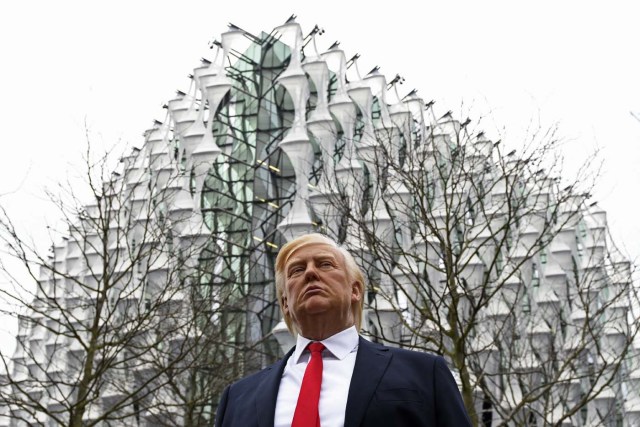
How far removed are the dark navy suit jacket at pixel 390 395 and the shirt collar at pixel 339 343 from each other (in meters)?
0.05

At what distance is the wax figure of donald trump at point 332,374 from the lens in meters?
3.14

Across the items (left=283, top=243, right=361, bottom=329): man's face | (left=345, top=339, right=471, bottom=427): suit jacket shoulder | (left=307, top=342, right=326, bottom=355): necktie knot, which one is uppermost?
(left=283, top=243, right=361, bottom=329): man's face

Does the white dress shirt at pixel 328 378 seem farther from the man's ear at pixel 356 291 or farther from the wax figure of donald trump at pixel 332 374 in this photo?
the man's ear at pixel 356 291

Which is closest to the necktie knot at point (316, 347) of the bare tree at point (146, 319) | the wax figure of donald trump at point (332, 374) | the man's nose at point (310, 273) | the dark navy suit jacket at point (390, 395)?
the wax figure of donald trump at point (332, 374)

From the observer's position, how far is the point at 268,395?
3.33 metres

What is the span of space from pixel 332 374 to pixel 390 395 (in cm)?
26

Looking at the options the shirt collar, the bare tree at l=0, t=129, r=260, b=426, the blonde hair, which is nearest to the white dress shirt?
the shirt collar

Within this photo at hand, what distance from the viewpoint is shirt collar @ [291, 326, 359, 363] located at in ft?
11.2

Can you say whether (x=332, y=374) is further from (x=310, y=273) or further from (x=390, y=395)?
(x=310, y=273)

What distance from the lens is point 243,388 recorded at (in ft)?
11.7

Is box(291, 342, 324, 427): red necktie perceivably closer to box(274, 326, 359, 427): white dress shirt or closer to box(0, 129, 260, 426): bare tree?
box(274, 326, 359, 427): white dress shirt

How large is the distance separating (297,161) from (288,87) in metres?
4.32

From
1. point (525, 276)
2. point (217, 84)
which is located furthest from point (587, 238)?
point (217, 84)

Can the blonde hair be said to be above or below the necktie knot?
above
